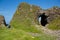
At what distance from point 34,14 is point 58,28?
1148 centimetres

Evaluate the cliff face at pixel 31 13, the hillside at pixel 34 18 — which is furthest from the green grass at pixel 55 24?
the cliff face at pixel 31 13

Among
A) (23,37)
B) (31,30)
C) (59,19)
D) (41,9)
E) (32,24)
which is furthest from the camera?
(41,9)

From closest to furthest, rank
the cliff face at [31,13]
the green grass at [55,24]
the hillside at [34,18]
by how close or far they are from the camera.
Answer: the hillside at [34,18]
the green grass at [55,24]
the cliff face at [31,13]

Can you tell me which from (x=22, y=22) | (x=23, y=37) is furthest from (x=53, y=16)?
(x=23, y=37)

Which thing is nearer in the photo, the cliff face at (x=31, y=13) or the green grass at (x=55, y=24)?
the green grass at (x=55, y=24)

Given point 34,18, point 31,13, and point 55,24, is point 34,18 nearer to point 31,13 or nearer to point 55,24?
point 31,13

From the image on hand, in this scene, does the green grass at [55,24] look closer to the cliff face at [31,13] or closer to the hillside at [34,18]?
the hillside at [34,18]

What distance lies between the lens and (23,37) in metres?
30.7

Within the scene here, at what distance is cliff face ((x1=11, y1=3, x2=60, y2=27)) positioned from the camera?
197ft

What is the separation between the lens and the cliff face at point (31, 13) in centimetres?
6009

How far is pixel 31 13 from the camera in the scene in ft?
207

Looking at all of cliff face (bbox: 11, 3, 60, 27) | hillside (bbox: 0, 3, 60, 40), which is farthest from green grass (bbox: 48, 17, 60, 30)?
cliff face (bbox: 11, 3, 60, 27)

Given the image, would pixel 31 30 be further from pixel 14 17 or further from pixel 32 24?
pixel 14 17

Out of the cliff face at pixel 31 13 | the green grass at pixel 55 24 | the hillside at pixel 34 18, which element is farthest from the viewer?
the cliff face at pixel 31 13
